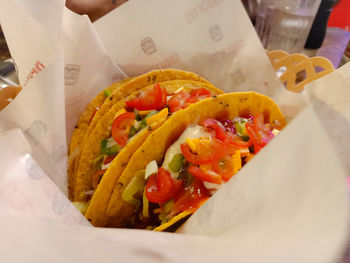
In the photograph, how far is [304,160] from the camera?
0.62 meters

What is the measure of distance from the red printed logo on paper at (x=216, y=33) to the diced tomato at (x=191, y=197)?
1.15 metres

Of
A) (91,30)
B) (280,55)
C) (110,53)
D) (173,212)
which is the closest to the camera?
(173,212)

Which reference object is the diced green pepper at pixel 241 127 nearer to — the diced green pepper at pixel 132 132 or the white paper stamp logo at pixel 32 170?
the diced green pepper at pixel 132 132

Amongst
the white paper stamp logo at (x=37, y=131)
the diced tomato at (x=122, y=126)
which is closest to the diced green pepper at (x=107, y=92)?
the diced tomato at (x=122, y=126)

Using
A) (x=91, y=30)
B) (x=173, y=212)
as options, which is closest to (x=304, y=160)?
(x=173, y=212)

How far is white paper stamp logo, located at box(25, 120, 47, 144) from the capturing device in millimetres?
1424

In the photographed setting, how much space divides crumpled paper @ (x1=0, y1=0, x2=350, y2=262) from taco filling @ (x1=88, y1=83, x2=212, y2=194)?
249mm

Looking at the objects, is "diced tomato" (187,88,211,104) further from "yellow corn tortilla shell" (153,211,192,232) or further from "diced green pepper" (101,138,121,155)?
"yellow corn tortilla shell" (153,211,192,232)

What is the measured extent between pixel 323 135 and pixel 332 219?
177 millimetres

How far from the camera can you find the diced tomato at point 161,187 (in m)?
1.32

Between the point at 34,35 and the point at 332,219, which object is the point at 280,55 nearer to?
the point at 34,35

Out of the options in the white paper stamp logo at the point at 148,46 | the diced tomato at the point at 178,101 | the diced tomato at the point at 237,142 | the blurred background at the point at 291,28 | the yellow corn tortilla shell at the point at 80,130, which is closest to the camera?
the diced tomato at the point at 237,142

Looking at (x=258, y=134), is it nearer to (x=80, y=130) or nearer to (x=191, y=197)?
(x=191, y=197)

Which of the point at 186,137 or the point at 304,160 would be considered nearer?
the point at 304,160
